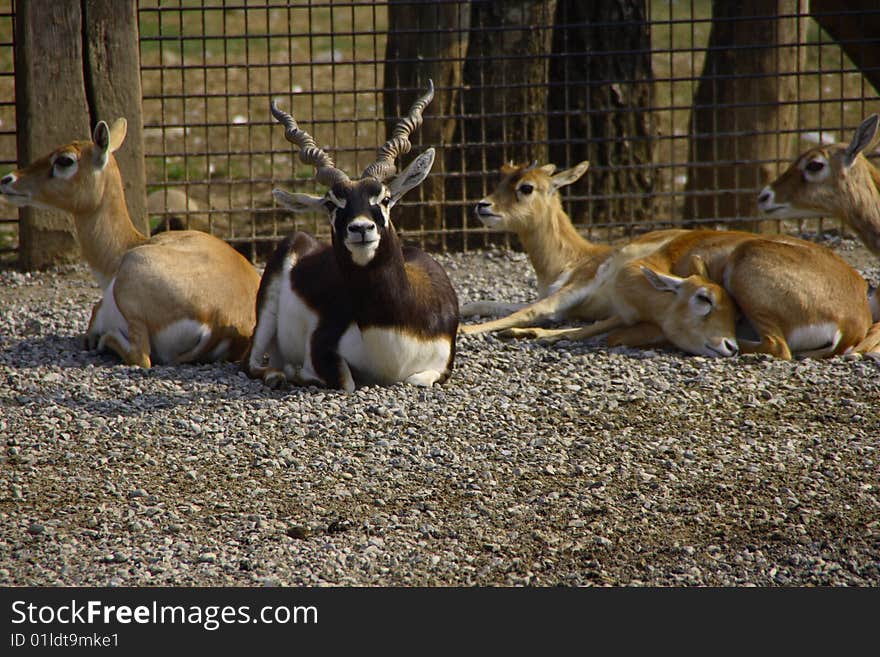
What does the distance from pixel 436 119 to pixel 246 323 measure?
344 cm

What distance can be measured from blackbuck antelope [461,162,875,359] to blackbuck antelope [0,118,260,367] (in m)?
1.56

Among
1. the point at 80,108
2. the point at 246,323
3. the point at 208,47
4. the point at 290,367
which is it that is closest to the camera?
the point at 290,367

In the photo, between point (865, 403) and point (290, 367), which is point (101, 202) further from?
point (865, 403)

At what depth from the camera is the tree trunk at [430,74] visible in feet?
32.8

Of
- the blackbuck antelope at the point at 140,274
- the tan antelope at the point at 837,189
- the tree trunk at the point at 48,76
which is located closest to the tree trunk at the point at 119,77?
the tree trunk at the point at 48,76

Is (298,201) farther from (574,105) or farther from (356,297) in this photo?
(574,105)

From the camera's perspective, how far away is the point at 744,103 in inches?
399

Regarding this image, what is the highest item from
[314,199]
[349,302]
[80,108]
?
[80,108]

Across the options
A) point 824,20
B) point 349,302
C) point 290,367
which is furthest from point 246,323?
point 824,20

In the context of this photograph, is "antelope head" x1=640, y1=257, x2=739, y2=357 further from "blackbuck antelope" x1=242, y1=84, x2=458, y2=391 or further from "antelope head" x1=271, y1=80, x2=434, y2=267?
"antelope head" x1=271, y1=80, x2=434, y2=267

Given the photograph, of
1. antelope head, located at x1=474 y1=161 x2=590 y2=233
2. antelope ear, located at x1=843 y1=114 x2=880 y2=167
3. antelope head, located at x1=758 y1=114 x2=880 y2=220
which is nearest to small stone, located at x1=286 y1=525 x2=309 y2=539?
antelope head, located at x1=474 y1=161 x2=590 y2=233

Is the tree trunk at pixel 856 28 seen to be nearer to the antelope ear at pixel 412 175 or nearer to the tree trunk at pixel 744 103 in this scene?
the tree trunk at pixel 744 103

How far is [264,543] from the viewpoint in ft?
14.8

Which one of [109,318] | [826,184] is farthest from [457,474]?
[826,184]
